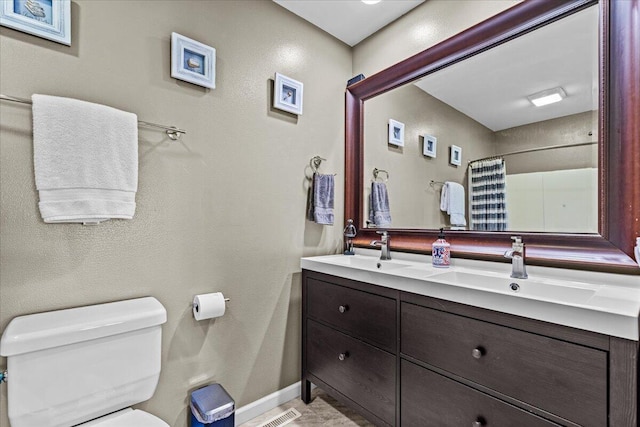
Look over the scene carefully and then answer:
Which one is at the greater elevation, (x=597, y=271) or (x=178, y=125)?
(x=178, y=125)

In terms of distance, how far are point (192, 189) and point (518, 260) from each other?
157 cm

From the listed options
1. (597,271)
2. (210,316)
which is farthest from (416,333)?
(210,316)

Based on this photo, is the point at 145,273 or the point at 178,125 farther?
the point at 178,125

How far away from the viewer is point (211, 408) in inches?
54.7

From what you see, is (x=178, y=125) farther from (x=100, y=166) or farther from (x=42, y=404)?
(x=42, y=404)

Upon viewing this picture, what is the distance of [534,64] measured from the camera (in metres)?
1.47

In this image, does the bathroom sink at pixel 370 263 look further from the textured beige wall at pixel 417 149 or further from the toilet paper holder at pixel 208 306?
the toilet paper holder at pixel 208 306

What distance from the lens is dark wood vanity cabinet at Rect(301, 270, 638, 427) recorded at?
852mm

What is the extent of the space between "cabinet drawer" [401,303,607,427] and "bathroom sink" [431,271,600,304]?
0.52ft

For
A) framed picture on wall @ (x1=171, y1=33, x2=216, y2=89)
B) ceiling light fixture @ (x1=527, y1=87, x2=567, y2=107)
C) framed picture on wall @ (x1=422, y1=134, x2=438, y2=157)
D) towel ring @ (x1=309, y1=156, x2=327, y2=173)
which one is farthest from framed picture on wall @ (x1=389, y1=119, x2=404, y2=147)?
framed picture on wall @ (x1=171, y1=33, x2=216, y2=89)

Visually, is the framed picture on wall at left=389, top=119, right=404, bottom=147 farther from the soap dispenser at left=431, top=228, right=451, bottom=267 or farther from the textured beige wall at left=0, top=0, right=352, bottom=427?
the soap dispenser at left=431, top=228, right=451, bottom=267

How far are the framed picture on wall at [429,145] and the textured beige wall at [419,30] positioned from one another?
0.54m

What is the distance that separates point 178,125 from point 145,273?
0.73m

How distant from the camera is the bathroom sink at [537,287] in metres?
1.13
